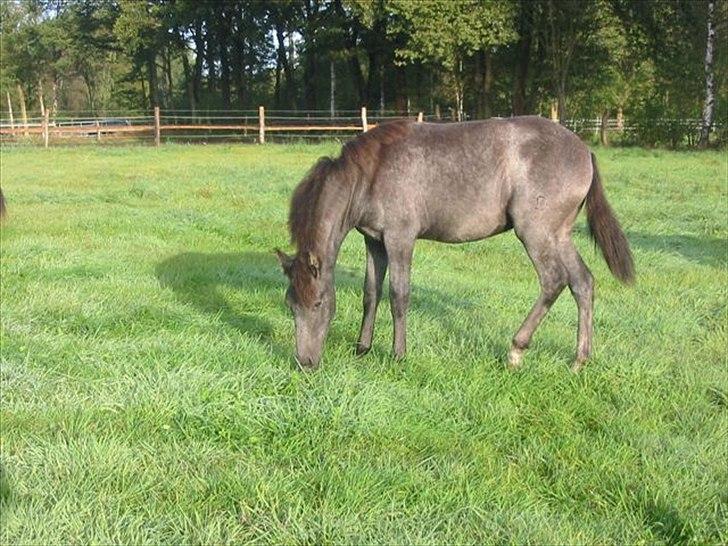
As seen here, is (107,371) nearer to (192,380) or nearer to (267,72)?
(192,380)

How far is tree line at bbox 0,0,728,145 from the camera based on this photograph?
2734 centimetres

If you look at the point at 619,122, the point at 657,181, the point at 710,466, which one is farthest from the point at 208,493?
the point at 619,122

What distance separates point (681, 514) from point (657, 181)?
44.3 ft

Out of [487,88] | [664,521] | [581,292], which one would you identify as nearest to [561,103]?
[487,88]

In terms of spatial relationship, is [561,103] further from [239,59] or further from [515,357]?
[515,357]

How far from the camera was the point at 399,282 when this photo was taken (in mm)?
4523

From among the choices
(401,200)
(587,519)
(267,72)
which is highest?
(267,72)

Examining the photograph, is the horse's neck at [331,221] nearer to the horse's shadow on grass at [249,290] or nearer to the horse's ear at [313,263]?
the horse's ear at [313,263]

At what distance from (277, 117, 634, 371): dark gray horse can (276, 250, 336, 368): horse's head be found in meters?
0.07

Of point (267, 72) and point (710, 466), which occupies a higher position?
point (267, 72)

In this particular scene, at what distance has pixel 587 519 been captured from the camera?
2783 millimetres

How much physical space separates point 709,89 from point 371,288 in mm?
24735

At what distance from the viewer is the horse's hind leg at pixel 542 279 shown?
14.5 ft

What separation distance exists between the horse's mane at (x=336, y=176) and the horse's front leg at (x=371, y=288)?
53 cm
